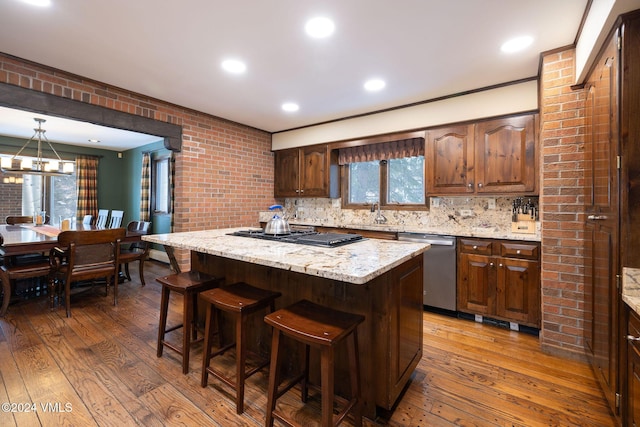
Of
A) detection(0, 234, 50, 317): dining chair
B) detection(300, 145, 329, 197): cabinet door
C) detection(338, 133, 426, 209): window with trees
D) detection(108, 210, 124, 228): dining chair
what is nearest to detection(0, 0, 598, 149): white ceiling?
detection(338, 133, 426, 209): window with trees

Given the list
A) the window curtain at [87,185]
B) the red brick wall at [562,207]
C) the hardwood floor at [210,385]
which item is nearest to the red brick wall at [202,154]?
the hardwood floor at [210,385]

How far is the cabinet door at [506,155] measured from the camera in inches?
105

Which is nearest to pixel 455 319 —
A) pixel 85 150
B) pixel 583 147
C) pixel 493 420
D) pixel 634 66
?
pixel 493 420

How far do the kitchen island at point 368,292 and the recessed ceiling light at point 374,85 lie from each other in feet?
5.80

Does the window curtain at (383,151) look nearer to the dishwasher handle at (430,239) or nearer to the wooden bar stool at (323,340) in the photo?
the dishwasher handle at (430,239)

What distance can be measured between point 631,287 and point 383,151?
9.36 feet

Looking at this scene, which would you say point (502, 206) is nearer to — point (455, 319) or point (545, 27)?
point (455, 319)

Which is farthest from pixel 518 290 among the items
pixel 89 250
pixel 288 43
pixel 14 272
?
pixel 14 272

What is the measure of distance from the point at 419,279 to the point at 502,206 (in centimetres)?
187

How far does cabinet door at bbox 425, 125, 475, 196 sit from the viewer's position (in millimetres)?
3004

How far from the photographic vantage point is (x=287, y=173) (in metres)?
4.66

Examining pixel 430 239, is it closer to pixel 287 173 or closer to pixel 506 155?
pixel 506 155

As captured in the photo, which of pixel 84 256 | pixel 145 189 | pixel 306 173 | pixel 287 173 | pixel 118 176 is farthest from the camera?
pixel 118 176

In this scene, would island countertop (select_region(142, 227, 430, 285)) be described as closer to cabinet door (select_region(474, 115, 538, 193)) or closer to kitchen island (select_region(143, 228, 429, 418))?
kitchen island (select_region(143, 228, 429, 418))
